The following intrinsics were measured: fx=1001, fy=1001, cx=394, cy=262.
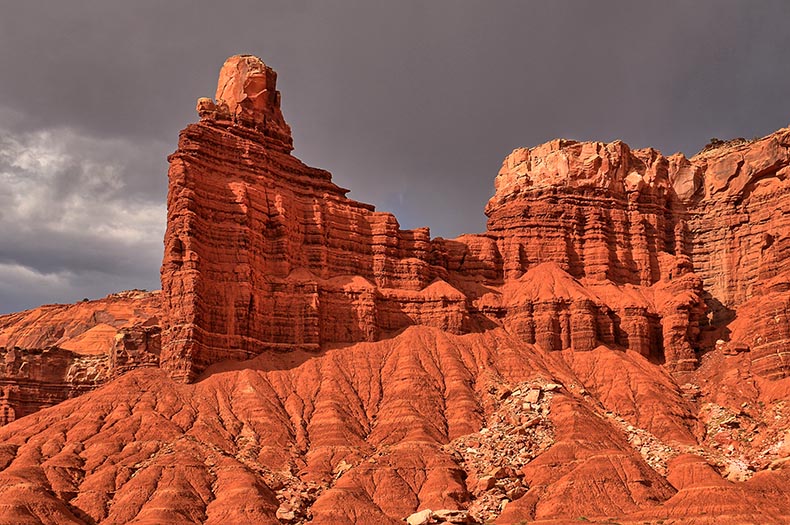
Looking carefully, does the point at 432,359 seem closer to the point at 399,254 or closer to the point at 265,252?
the point at 399,254

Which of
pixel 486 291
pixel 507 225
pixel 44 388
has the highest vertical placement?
pixel 507 225

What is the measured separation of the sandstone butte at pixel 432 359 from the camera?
75.9m

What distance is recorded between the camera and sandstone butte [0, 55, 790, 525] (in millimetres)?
75875

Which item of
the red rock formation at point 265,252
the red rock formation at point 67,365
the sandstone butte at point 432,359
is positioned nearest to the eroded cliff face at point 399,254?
the red rock formation at point 265,252

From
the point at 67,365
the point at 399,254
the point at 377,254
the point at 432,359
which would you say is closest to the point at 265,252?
the point at 377,254

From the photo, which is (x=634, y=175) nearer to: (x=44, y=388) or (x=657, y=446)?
Answer: (x=657, y=446)

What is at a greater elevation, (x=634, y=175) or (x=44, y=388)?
(x=634, y=175)

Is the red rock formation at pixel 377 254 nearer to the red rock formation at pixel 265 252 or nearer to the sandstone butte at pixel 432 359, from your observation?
the red rock formation at pixel 265 252

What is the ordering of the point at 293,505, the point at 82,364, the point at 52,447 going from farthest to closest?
the point at 82,364 → the point at 52,447 → the point at 293,505

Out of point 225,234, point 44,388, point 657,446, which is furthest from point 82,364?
point 657,446

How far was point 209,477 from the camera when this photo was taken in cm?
7719

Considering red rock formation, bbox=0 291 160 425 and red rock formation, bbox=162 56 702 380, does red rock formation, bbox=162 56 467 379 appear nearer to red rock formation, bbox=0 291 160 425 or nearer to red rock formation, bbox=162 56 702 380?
red rock formation, bbox=162 56 702 380

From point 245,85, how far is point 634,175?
160ft

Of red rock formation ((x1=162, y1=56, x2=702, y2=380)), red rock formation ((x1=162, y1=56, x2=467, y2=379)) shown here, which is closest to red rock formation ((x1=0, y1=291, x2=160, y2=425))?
red rock formation ((x1=162, y1=56, x2=467, y2=379))
